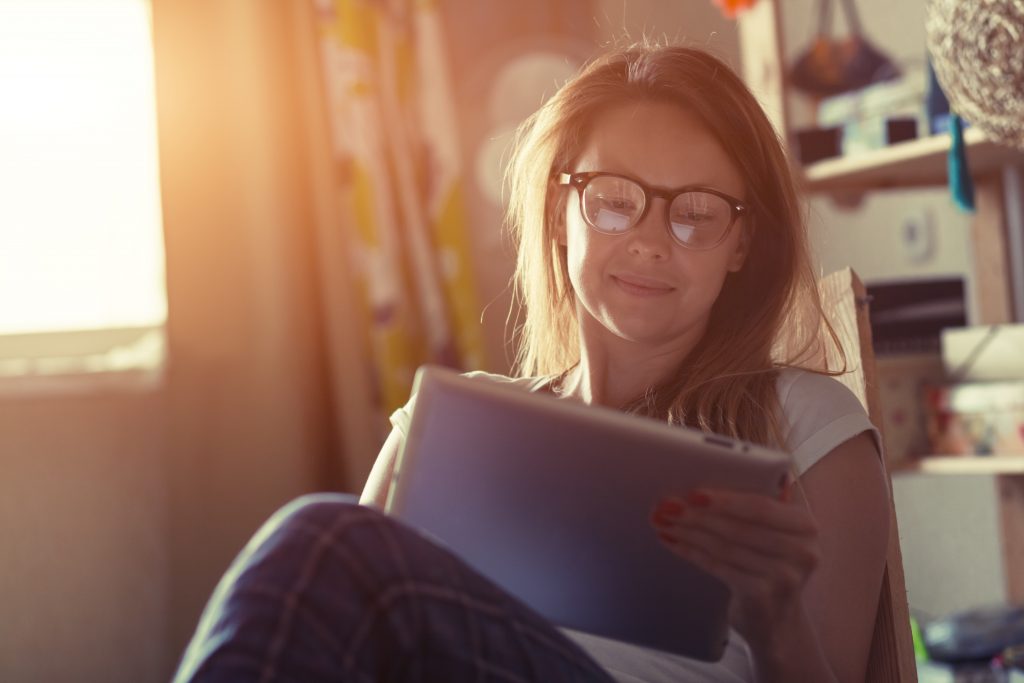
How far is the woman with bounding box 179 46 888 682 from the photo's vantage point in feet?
2.51

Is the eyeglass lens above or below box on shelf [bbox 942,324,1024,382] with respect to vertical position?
above

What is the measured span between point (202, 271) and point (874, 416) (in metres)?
1.88

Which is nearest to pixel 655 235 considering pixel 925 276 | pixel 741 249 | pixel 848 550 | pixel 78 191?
pixel 741 249

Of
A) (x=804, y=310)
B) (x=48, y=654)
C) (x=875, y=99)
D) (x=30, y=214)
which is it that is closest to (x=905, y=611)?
(x=804, y=310)

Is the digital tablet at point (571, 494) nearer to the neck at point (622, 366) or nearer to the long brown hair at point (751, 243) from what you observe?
the long brown hair at point (751, 243)

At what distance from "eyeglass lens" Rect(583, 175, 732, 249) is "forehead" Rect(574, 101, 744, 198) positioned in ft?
0.06

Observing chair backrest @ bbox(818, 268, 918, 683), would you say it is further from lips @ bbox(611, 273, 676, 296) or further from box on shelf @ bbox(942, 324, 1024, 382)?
box on shelf @ bbox(942, 324, 1024, 382)

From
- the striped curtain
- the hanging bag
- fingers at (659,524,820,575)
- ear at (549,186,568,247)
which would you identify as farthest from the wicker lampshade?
the striped curtain

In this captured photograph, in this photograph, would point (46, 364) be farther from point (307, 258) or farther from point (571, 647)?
point (571, 647)

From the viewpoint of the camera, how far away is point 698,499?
82 centimetres

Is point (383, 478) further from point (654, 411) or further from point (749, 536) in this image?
point (749, 536)

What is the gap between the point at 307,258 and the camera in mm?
2779

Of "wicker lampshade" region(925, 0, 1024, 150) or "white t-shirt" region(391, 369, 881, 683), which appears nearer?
"white t-shirt" region(391, 369, 881, 683)

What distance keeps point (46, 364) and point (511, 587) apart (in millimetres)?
1930
